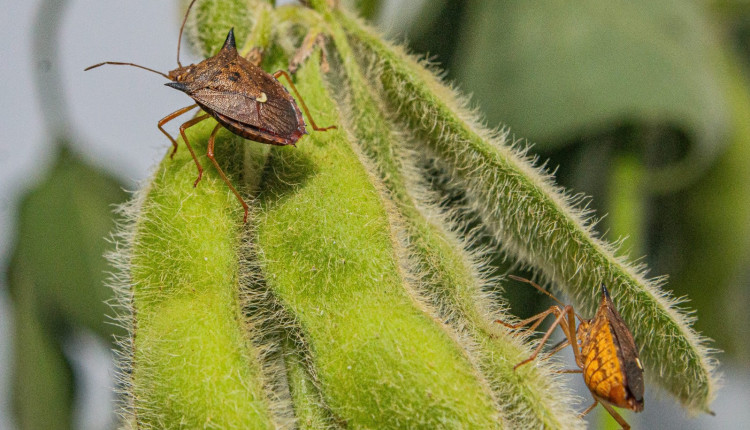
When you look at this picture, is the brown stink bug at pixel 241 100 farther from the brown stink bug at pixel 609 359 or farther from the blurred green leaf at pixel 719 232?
the blurred green leaf at pixel 719 232

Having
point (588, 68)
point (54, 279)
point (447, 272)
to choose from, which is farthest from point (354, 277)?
point (54, 279)

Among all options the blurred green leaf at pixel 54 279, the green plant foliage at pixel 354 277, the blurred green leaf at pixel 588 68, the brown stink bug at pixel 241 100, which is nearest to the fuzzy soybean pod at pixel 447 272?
the green plant foliage at pixel 354 277

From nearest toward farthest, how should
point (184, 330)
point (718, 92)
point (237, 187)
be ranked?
point (184, 330)
point (237, 187)
point (718, 92)

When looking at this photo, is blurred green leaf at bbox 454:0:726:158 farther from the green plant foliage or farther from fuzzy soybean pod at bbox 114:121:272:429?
fuzzy soybean pod at bbox 114:121:272:429

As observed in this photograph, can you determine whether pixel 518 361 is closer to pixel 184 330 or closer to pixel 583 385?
pixel 583 385

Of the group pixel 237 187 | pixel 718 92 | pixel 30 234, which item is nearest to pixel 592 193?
pixel 718 92

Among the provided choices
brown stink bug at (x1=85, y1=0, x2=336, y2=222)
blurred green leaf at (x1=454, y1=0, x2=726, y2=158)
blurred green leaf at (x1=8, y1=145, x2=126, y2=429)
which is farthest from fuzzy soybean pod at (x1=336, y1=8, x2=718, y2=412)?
blurred green leaf at (x1=8, y1=145, x2=126, y2=429)

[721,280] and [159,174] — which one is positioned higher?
[721,280]
